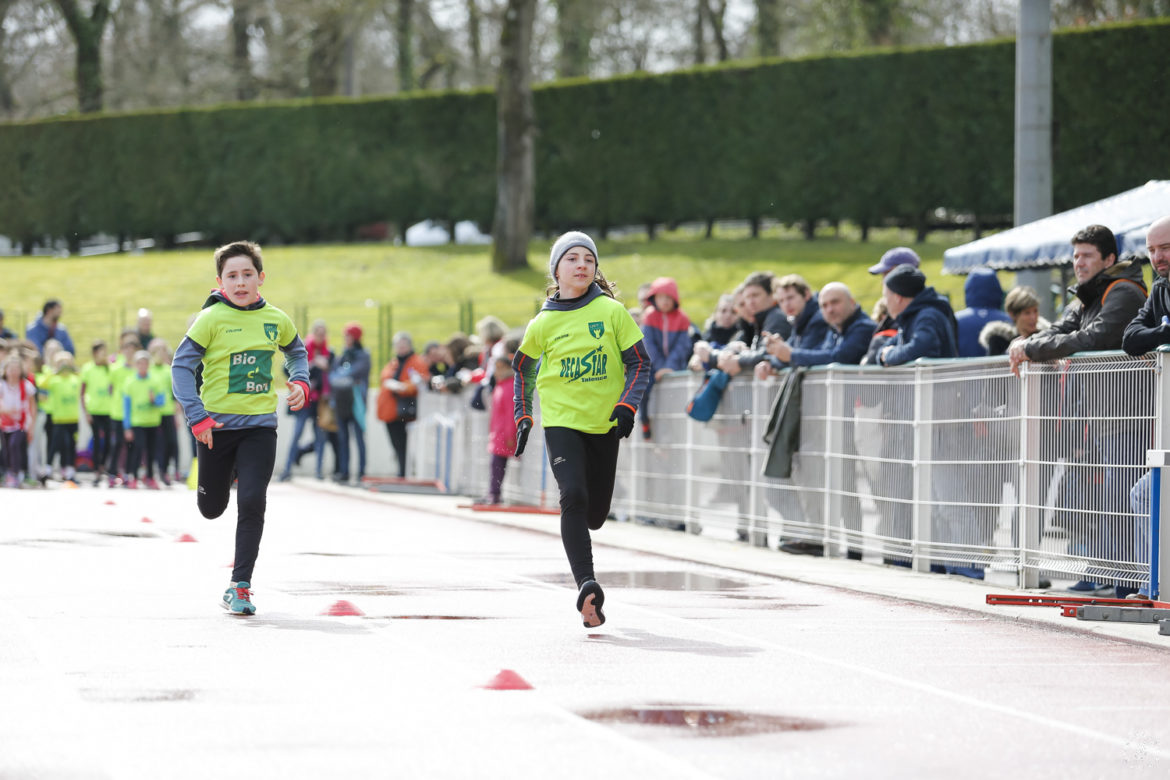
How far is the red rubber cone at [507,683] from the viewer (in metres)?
6.95

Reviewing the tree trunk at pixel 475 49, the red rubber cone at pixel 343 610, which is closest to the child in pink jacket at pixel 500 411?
the red rubber cone at pixel 343 610

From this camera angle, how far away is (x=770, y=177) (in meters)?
39.6

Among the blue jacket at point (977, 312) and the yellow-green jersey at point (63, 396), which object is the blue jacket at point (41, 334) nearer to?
the yellow-green jersey at point (63, 396)

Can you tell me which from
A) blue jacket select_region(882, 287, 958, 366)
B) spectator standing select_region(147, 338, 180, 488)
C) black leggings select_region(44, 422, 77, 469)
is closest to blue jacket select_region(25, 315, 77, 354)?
black leggings select_region(44, 422, 77, 469)

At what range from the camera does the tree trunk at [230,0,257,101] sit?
53531 mm

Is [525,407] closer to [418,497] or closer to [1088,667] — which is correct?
[1088,667]

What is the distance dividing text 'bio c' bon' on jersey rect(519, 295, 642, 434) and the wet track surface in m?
1.04

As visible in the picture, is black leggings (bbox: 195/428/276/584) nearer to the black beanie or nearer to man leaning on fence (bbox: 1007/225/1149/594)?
man leaning on fence (bbox: 1007/225/1149/594)

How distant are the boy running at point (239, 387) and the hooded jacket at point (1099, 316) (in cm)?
411

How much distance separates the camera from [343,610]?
31.4 feet

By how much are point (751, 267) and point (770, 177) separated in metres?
3.85

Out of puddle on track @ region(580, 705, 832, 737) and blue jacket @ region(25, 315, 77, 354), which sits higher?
blue jacket @ region(25, 315, 77, 354)

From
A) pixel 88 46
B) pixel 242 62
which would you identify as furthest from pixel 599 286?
pixel 88 46

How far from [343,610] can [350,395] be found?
14792mm
